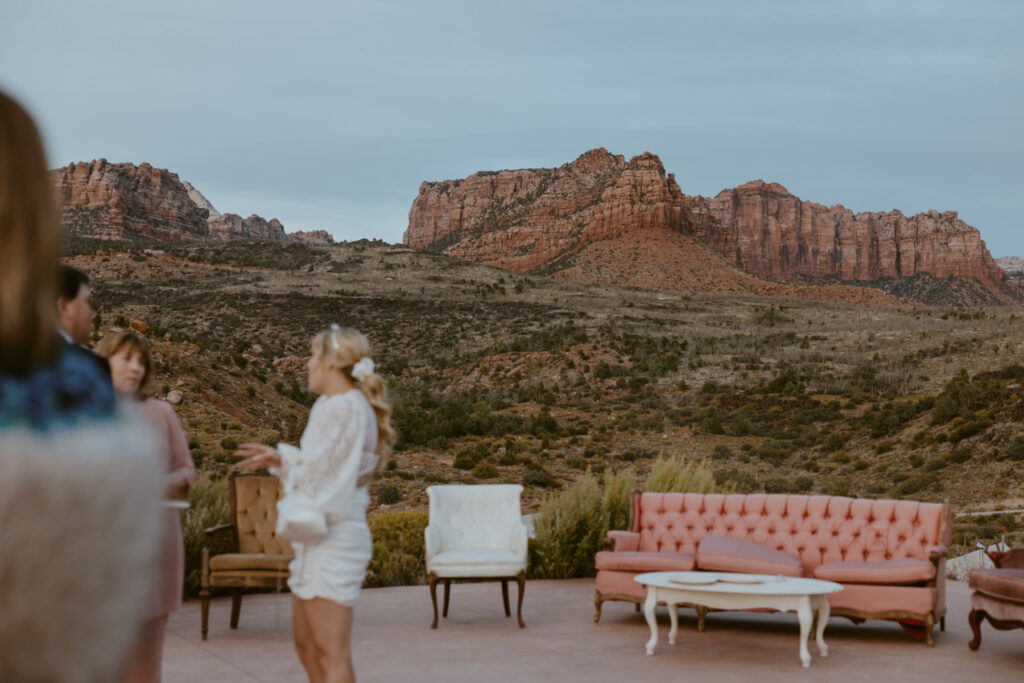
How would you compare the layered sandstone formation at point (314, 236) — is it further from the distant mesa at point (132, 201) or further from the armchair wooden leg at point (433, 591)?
the armchair wooden leg at point (433, 591)

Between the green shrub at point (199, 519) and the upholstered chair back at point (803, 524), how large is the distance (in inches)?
143

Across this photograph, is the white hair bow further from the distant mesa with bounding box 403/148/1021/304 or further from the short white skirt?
the distant mesa with bounding box 403/148/1021/304

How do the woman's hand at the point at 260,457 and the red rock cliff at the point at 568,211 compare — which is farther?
the red rock cliff at the point at 568,211

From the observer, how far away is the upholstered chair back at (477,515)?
7383 millimetres

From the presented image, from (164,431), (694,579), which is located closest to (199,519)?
(694,579)

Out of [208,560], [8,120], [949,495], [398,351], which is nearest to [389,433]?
[8,120]

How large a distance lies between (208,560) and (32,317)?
19.2 feet

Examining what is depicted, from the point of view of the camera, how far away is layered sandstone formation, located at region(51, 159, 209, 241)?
87000 millimetres

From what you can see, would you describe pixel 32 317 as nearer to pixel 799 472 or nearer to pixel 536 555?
pixel 536 555

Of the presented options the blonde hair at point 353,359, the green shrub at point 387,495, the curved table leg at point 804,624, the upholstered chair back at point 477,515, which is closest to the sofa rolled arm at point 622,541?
the upholstered chair back at point 477,515

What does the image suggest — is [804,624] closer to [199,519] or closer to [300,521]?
[300,521]

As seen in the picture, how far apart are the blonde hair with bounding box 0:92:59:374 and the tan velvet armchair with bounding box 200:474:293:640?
222 inches

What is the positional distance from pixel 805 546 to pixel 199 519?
5006mm

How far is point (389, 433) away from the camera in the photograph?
3.27 m
